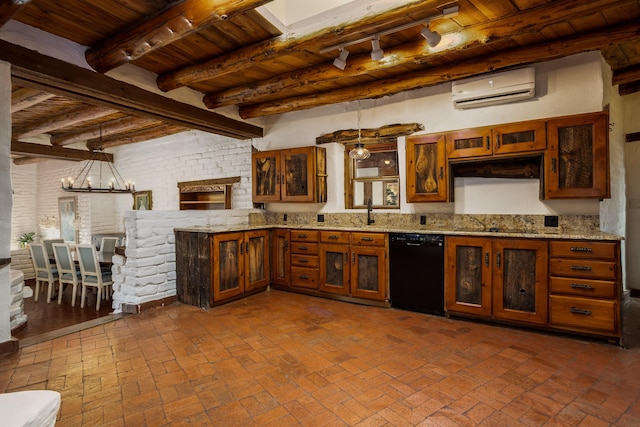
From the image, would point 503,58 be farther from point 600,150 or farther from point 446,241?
point 446,241

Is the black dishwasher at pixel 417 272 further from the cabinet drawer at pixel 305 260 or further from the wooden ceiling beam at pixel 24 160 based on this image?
the wooden ceiling beam at pixel 24 160

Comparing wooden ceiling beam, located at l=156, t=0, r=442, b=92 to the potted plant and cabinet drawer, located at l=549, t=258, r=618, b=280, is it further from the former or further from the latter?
the potted plant

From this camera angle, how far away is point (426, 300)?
11.9 feet

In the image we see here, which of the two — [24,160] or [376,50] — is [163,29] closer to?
[376,50]

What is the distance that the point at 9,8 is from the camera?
7.34 feet

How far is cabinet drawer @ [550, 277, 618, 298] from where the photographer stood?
2773 millimetres

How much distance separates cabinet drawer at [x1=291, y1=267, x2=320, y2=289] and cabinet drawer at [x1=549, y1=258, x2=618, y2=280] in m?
2.59

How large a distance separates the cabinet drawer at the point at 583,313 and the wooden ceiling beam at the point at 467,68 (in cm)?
229

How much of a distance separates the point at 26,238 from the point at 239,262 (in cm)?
787

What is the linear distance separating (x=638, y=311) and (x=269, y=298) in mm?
4341

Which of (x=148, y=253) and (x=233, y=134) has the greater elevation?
(x=233, y=134)

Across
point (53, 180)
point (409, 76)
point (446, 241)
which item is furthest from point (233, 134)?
point (53, 180)

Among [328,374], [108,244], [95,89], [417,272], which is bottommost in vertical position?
[328,374]

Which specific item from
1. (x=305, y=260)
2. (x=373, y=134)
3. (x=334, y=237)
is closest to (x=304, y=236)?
(x=305, y=260)
